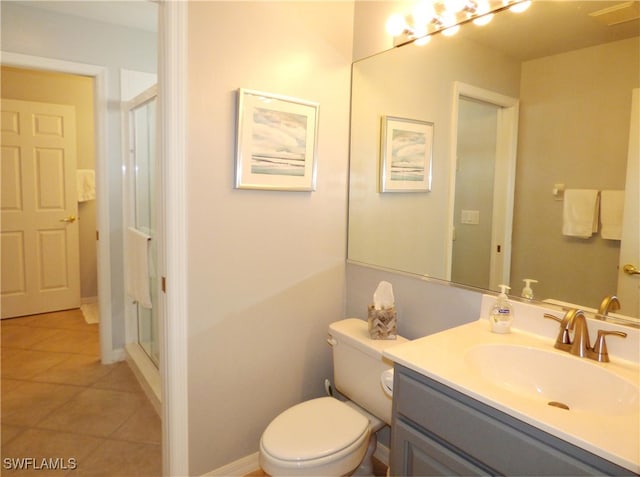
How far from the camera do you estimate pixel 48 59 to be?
8.46 ft

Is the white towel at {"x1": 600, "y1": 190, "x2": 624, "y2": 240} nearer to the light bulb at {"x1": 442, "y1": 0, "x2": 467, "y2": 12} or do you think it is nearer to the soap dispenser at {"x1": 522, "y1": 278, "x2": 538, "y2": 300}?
the soap dispenser at {"x1": 522, "y1": 278, "x2": 538, "y2": 300}

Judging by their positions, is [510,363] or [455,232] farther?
[455,232]

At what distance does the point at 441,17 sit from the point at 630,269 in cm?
120

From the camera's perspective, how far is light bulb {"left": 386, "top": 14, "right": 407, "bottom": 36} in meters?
1.87

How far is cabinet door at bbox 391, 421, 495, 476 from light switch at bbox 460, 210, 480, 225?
895 mm

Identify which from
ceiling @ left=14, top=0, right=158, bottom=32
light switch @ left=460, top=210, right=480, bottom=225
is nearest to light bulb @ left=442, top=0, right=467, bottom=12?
light switch @ left=460, top=210, right=480, bottom=225

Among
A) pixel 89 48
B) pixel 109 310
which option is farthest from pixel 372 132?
pixel 109 310

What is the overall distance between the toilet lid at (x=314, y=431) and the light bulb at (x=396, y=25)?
169 cm

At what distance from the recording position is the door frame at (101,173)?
262cm

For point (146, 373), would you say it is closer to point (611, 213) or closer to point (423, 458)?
point (423, 458)

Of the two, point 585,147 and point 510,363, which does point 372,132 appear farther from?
point 510,363

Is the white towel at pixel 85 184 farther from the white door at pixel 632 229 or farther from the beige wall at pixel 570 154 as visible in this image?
the white door at pixel 632 229

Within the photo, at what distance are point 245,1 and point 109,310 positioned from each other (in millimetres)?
2319

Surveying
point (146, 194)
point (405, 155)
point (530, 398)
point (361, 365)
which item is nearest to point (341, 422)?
point (361, 365)
